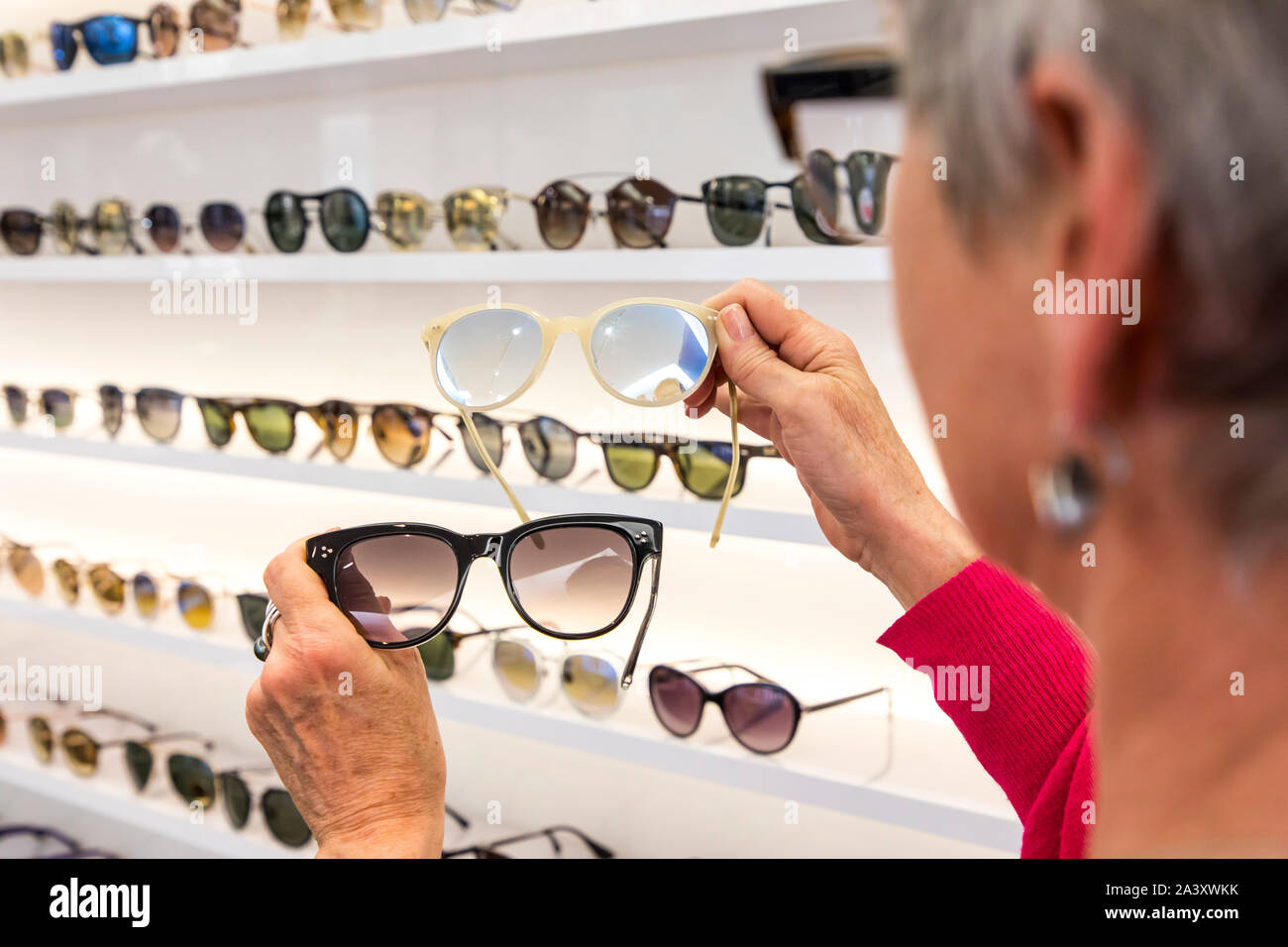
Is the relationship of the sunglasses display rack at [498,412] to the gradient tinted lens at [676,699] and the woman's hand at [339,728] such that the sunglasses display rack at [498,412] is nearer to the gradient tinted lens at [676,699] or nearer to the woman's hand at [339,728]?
the gradient tinted lens at [676,699]

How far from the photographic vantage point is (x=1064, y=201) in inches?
8.1

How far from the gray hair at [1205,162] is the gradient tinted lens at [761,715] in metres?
0.89

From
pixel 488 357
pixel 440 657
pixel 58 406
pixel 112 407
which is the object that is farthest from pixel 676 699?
pixel 58 406

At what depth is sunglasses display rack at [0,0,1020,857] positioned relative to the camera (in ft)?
3.31

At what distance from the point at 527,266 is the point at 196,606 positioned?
856mm

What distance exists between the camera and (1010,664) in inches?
23.5

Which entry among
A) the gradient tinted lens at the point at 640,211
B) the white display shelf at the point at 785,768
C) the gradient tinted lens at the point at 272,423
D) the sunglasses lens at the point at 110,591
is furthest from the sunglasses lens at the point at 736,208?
the sunglasses lens at the point at 110,591

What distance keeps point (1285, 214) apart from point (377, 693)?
1.64ft

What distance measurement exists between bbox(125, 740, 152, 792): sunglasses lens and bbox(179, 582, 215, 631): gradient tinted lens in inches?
10.0

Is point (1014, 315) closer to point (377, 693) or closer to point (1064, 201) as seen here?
point (1064, 201)

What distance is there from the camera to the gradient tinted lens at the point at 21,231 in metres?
1.60

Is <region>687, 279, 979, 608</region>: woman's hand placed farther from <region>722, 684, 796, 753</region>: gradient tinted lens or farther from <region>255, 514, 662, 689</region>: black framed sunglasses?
<region>722, 684, 796, 753</region>: gradient tinted lens

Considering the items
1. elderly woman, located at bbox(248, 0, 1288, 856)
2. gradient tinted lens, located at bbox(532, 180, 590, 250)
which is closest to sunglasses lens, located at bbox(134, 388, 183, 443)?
gradient tinted lens, located at bbox(532, 180, 590, 250)
